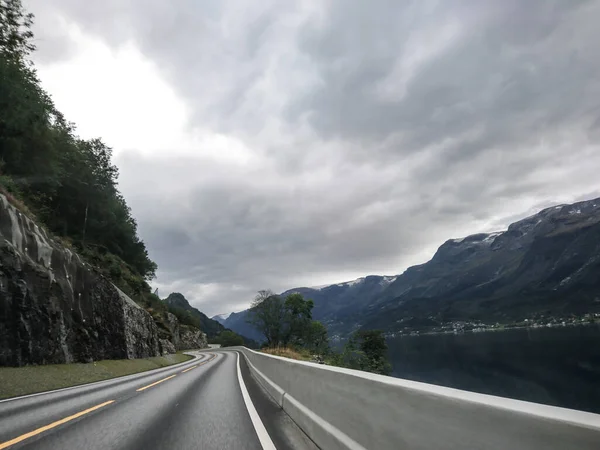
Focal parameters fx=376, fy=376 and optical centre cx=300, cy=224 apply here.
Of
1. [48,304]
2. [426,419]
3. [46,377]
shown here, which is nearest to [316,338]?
[48,304]

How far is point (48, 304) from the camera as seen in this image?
19.9 metres

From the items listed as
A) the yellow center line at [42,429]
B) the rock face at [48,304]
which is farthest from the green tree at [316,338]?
the yellow center line at [42,429]

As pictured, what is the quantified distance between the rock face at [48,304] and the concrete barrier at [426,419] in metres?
16.9

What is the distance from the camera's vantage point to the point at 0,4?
16016 millimetres

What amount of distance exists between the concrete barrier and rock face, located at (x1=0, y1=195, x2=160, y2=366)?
16856 mm

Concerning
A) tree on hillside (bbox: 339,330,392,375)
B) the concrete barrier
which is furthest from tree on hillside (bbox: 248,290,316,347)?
the concrete barrier

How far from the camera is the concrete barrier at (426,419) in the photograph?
1.82 metres

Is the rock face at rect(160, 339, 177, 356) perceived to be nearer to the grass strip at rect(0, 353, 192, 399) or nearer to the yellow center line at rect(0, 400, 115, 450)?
the grass strip at rect(0, 353, 192, 399)

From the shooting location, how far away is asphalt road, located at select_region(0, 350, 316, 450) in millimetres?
5413

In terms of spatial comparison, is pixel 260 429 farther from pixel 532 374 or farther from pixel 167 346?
pixel 532 374

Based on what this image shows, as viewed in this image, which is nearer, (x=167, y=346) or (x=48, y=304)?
(x=48, y=304)

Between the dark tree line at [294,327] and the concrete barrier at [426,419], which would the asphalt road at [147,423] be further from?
the dark tree line at [294,327]

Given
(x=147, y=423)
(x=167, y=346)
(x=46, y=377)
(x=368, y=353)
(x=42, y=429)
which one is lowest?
(x=368, y=353)

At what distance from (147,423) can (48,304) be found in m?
16.7
